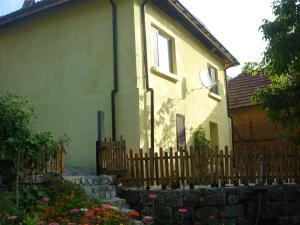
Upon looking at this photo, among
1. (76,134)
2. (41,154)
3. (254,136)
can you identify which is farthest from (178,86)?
(254,136)

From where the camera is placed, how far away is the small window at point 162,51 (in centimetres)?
1136

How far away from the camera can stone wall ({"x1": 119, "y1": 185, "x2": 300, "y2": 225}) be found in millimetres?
8203

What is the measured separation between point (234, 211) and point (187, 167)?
1349 mm

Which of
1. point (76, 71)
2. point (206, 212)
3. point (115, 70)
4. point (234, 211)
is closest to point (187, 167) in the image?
point (206, 212)

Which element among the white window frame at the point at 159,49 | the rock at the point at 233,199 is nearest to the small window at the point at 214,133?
the white window frame at the point at 159,49

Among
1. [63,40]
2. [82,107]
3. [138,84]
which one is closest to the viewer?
[138,84]

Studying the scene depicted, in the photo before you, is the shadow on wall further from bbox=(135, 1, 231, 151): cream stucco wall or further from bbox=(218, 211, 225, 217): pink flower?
bbox=(218, 211, 225, 217): pink flower

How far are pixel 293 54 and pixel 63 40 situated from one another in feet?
20.4

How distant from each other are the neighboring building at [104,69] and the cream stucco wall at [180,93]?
29 millimetres

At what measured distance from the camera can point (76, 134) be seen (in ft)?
35.4

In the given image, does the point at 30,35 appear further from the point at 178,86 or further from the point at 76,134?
the point at 178,86

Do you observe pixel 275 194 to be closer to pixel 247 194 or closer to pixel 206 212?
Result: pixel 247 194

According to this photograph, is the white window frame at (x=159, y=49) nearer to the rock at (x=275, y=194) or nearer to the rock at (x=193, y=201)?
the rock at (x=193, y=201)

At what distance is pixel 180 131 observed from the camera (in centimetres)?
1213
